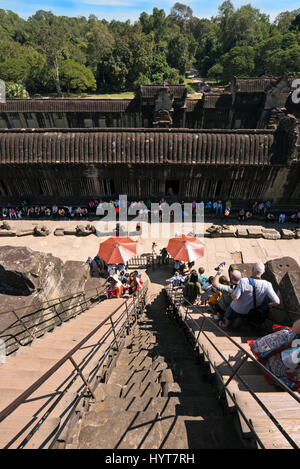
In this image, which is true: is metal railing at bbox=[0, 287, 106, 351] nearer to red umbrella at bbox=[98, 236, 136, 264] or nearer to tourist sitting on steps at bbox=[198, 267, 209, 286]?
red umbrella at bbox=[98, 236, 136, 264]

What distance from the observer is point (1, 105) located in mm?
29984

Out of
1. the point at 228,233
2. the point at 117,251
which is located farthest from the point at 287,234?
the point at 117,251

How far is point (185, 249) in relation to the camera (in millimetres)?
12078

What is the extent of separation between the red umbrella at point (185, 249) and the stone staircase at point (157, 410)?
5854 millimetres

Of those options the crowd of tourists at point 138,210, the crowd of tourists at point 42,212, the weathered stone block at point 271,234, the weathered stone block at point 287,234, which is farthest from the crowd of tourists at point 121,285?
the weathered stone block at point 287,234

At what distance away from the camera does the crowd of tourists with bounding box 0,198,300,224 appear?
17844mm

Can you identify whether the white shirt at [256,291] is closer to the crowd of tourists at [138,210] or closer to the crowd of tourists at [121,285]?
the crowd of tourists at [121,285]

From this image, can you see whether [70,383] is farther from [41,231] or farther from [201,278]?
[41,231]

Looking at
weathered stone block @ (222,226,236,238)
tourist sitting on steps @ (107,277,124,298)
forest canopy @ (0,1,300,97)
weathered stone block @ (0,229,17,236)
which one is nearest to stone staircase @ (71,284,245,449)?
tourist sitting on steps @ (107,277,124,298)

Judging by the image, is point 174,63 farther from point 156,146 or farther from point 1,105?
point 156,146

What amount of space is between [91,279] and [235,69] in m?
67.3

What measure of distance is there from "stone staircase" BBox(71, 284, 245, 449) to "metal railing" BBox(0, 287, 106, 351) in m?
2.53

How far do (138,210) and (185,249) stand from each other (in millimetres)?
7392

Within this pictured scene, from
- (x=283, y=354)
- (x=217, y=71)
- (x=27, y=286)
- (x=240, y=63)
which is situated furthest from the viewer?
(x=217, y=71)
